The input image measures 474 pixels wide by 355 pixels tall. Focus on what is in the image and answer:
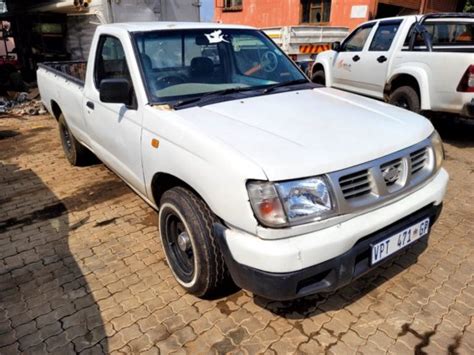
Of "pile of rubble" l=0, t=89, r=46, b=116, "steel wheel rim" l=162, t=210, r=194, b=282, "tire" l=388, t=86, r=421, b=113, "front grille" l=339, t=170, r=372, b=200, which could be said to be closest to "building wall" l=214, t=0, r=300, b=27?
"pile of rubble" l=0, t=89, r=46, b=116

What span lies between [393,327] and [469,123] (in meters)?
6.33

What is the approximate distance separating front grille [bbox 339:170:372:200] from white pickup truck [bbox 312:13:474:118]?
14.2 feet

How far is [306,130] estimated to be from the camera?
2330mm

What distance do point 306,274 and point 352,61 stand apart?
6611mm

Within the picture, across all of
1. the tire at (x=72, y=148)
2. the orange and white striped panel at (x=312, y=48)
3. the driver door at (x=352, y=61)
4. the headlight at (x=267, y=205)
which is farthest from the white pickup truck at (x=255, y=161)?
the orange and white striped panel at (x=312, y=48)

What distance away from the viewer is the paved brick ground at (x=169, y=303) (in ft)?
7.68

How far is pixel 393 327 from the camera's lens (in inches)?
95.6

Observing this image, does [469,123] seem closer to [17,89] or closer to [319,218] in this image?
[319,218]

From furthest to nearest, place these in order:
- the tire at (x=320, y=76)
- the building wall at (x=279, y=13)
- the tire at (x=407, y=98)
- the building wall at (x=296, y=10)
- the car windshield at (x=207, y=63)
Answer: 1. the building wall at (x=279, y=13)
2. the building wall at (x=296, y=10)
3. the tire at (x=320, y=76)
4. the tire at (x=407, y=98)
5. the car windshield at (x=207, y=63)

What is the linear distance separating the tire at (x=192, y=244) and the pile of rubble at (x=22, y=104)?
750cm

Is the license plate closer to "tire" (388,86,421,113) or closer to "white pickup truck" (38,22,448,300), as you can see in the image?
"white pickup truck" (38,22,448,300)

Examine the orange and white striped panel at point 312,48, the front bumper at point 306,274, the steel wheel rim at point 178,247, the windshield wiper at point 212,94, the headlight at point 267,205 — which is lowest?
the steel wheel rim at point 178,247

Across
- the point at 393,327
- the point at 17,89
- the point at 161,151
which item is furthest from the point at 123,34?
the point at 17,89

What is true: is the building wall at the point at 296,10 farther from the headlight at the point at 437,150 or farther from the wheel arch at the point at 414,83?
the headlight at the point at 437,150
